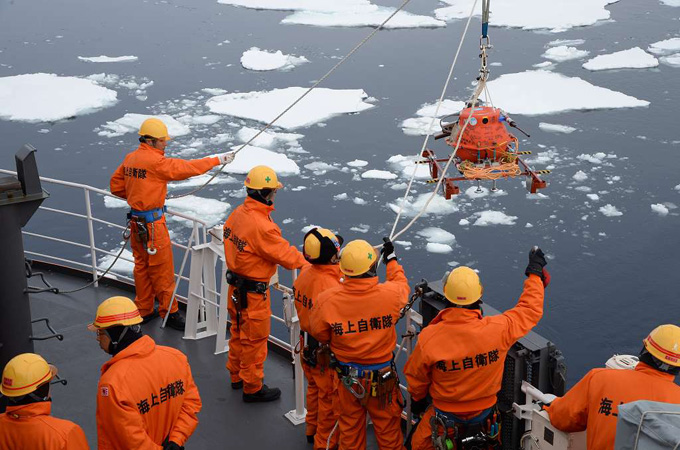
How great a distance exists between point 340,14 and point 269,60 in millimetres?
4535

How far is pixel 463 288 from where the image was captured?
307cm

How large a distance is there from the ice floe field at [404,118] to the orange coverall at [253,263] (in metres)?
5.36

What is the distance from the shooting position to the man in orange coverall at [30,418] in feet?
8.75

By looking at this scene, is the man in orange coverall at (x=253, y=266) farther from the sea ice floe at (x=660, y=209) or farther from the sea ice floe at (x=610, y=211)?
the sea ice floe at (x=660, y=209)

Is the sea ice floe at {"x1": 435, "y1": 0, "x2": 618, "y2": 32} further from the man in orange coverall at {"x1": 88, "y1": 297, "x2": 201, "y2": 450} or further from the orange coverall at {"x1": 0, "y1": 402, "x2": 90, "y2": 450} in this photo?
the orange coverall at {"x1": 0, "y1": 402, "x2": 90, "y2": 450}

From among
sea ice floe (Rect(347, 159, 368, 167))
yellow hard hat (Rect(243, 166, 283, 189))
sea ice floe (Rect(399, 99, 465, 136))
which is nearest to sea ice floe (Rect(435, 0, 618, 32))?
sea ice floe (Rect(399, 99, 465, 136))

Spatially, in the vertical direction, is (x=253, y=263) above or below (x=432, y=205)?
above

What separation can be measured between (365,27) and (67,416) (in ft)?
54.8

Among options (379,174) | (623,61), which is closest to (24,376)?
(379,174)

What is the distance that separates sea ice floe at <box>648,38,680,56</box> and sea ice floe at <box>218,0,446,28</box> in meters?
5.05

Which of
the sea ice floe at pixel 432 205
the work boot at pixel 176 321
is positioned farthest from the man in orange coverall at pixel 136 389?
the sea ice floe at pixel 432 205

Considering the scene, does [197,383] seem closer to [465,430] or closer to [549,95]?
[465,430]

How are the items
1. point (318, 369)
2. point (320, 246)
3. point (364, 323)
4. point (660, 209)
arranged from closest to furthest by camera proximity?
point (364, 323) < point (320, 246) < point (318, 369) < point (660, 209)

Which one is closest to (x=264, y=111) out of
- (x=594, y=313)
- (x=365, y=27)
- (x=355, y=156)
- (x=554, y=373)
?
(x=355, y=156)
